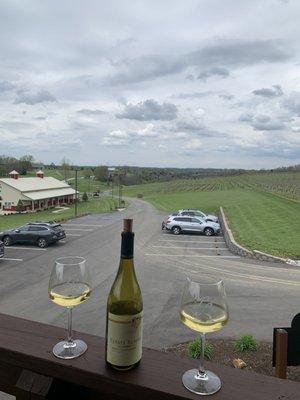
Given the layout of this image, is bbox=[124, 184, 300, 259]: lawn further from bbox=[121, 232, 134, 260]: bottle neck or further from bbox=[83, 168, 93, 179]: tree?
bbox=[83, 168, 93, 179]: tree

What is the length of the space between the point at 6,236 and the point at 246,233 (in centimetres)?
1425

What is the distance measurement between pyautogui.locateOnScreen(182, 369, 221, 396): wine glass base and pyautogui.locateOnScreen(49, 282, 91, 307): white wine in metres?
0.54

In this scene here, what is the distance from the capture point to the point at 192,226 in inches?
1125

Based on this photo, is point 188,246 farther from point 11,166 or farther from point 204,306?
point 11,166

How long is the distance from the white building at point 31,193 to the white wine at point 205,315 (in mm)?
52538

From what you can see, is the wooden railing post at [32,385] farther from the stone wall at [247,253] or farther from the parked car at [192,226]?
the parked car at [192,226]

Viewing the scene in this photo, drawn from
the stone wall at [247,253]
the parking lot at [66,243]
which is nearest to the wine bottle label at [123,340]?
the stone wall at [247,253]

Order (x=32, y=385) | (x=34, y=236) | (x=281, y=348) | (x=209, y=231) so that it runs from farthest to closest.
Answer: (x=209, y=231) < (x=34, y=236) < (x=281, y=348) < (x=32, y=385)

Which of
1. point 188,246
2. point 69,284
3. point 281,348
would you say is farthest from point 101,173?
point 69,284

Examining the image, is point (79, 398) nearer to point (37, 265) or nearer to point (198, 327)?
point (198, 327)

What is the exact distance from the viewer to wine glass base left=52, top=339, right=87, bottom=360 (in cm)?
148

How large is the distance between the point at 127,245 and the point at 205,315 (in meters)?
0.39

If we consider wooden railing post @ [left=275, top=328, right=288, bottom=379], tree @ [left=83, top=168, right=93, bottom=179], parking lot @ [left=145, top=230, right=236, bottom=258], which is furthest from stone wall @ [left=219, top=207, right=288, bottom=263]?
tree @ [left=83, top=168, right=93, bottom=179]

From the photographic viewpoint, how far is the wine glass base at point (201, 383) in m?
1.30
